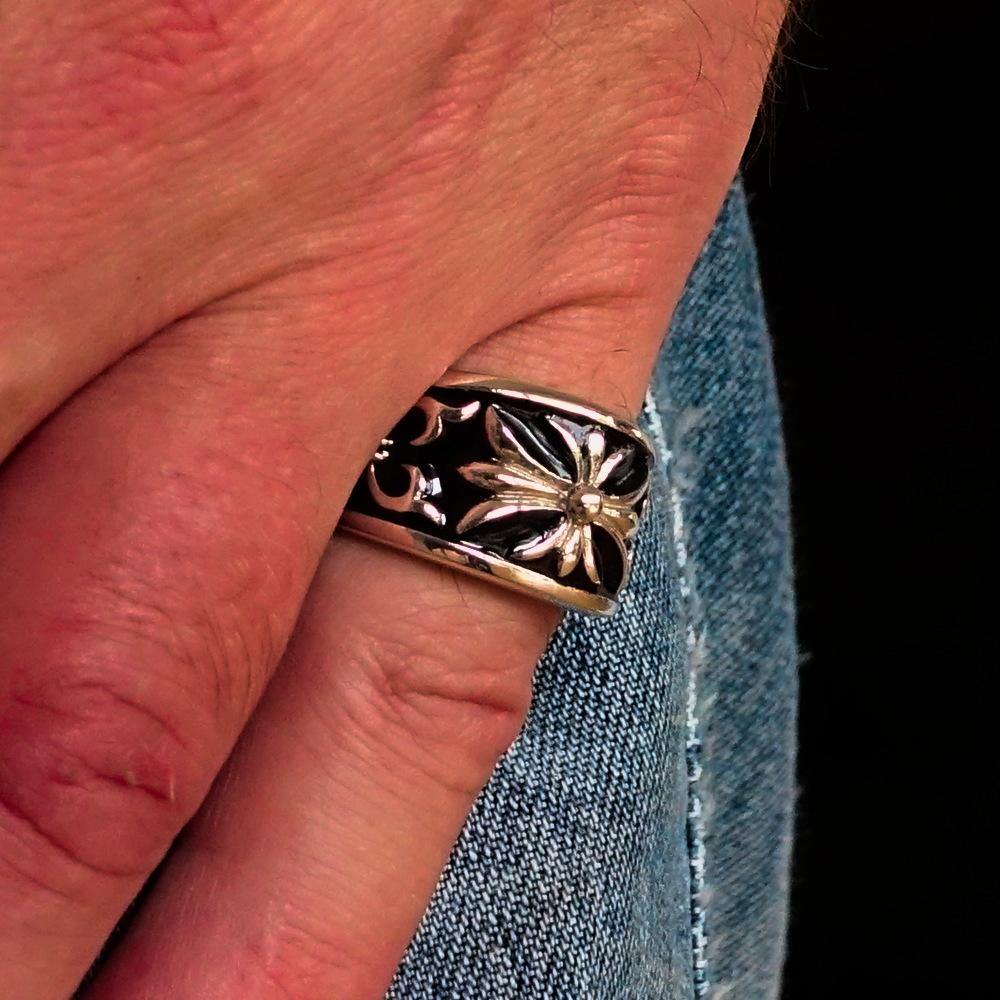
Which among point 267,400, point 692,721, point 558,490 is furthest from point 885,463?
point 267,400

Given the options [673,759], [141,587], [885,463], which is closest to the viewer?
[141,587]

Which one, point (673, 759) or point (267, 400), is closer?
point (267, 400)

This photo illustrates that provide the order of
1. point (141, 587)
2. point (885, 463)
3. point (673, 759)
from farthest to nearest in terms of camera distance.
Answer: point (885, 463)
point (673, 759)
point (141, 587)

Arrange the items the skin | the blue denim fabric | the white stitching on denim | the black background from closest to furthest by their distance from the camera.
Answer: the skin < the blue denim fabric < the white stitching on denim < the black background

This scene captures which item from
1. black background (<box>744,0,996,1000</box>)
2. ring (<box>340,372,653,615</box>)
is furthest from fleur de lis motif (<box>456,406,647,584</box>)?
black background (<box>744,0,996,1000</box>)

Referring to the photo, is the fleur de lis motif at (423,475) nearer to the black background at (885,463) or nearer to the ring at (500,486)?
the ring at (500,486)

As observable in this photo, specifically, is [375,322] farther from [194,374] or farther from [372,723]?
[372,723]

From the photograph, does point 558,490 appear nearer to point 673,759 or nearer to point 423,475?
point 423,475

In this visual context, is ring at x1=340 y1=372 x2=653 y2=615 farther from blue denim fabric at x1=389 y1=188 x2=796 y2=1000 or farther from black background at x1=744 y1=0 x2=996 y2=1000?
black background at x1=744 y1=0 x2=996 y2=1000

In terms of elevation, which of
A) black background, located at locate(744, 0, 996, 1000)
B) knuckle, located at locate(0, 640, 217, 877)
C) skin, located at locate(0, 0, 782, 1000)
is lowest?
knuckle, located at locate(0, 640, 217, 877)
